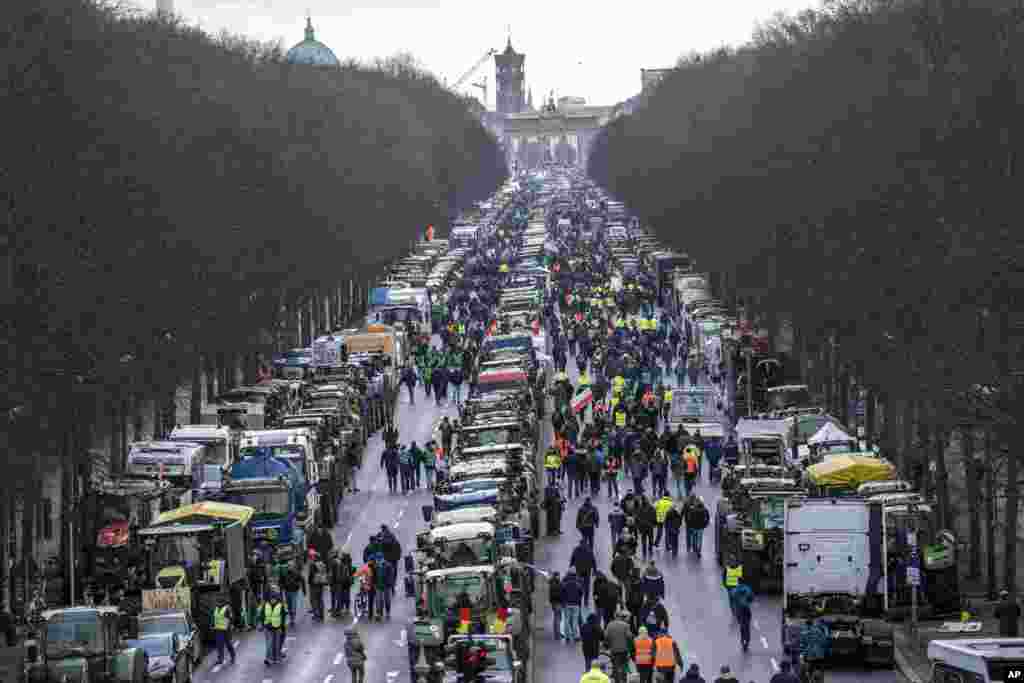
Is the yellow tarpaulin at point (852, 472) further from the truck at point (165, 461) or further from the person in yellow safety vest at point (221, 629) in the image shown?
the truck at point (165, 461)

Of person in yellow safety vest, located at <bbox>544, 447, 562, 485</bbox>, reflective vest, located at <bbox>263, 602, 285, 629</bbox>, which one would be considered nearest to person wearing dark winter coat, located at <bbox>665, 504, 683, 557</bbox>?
person in yellow safety vest, located at <bbox>544, 447, 562, 485</bbox>

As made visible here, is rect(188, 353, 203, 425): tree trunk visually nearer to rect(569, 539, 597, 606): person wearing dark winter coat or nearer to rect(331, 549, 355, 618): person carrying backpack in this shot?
rect(331, 549, 355, 618): person carrying backpack

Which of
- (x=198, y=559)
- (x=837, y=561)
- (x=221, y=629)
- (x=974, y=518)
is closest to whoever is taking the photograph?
(x=837, y=561)

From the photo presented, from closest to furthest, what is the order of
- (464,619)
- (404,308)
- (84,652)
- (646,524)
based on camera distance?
(84,652)
(464,619)
(646,524)
(404,308)

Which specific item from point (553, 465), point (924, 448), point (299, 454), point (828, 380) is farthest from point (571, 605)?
point (828, 380)

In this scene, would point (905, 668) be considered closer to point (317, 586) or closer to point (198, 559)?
point (317, 586)

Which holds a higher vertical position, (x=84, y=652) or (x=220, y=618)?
(x=84, y=652)

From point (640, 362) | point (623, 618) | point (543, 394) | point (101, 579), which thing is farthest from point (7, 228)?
point (640, 362)
